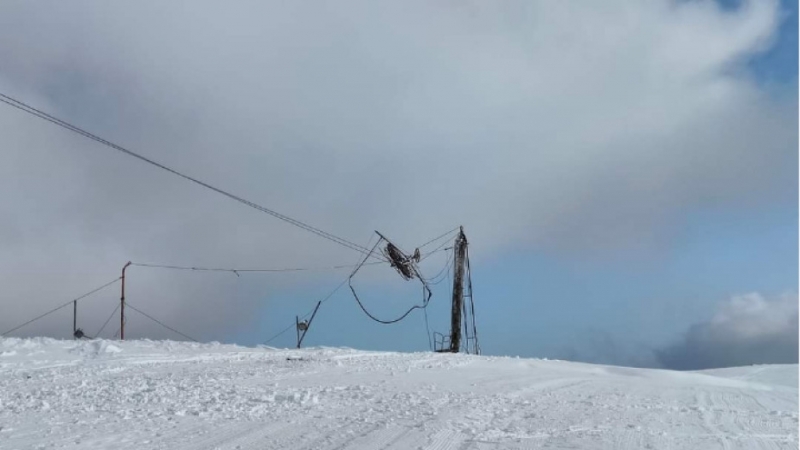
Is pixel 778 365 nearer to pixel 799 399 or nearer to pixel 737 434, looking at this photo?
pixel 799 399

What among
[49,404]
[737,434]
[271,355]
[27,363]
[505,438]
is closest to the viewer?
[505,438]

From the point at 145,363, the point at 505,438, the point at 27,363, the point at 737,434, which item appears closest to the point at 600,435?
the point at 505,438

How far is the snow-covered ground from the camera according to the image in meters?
8.20

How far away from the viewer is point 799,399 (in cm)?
1348

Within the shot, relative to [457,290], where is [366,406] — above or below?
below

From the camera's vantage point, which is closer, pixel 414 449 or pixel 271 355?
pixel 414 449

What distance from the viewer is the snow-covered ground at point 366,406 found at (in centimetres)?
820

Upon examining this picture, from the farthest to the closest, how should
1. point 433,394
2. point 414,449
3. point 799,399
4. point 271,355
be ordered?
point 271,355 < point 799,399 < point 433,394 < point 414,449

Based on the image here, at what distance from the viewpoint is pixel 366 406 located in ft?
33.8

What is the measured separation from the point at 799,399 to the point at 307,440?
9.72 meters

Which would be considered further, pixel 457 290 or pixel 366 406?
pixel 457 290

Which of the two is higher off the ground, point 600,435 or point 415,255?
point 415,255

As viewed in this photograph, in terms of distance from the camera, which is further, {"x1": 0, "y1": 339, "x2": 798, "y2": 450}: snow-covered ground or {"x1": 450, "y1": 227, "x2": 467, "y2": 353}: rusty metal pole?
{"x1": 450, "y1": 227, "x2": 467, "y2": 353}: rusty metal pole

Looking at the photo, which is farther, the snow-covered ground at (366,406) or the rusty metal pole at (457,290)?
the rusty metal pole at (457,290)
